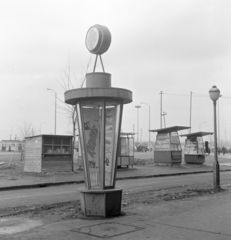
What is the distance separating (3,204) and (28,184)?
521cm

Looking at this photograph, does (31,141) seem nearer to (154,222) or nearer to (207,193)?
(207,193)

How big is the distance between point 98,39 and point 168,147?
20.2 m

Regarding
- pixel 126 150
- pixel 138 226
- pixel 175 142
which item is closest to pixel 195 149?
pixel 175 142

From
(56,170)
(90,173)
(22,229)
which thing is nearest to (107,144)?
(90,173)

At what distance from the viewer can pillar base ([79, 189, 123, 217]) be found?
7332mm

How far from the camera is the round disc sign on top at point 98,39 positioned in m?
7.86

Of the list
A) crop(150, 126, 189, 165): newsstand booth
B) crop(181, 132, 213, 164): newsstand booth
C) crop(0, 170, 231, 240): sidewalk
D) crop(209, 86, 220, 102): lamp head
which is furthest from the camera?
crop(181, 132, 213, 164): newsstand booth

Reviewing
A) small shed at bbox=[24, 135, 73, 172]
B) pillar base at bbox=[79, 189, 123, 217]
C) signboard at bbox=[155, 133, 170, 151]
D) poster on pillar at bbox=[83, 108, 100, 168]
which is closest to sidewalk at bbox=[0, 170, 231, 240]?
pillar base at bbox=[79, 189, 123, 217]

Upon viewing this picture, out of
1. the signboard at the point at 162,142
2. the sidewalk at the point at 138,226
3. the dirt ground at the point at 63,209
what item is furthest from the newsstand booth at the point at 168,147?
the sidewalk at the point at 138,226

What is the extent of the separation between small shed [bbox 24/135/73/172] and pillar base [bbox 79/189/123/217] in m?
12.1

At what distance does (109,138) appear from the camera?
7.90 meters

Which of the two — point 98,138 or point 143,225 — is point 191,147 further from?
point 143,225

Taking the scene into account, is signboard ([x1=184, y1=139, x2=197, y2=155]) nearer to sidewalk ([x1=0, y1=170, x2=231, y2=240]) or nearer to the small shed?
the small shed

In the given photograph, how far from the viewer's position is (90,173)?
7.75 meters
